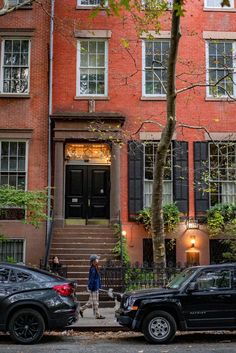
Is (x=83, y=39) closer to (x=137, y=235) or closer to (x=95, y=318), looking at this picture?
(x=137, y=235)

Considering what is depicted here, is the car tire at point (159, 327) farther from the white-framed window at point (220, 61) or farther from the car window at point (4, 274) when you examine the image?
the white-framed window at point (220, 61)

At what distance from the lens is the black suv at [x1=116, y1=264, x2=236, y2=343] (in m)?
10.5

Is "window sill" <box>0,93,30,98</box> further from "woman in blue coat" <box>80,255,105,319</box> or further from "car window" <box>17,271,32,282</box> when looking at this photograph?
"car window" <box>17,271,32,282</box>

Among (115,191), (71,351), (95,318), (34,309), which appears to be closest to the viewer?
(71,351)

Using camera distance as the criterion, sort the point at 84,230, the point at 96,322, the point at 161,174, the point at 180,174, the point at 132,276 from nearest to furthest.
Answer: the point at 96,322
the point at 161,174
the point at 132,276
the point at 84,230
the point at 180,174

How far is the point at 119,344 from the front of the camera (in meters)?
10.5

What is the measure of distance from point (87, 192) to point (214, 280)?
10.0m

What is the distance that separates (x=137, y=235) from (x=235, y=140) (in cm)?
510

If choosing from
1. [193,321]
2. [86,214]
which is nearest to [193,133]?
[86,214]

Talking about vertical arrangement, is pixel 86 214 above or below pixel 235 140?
below

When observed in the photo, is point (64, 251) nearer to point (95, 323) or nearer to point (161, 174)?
point (161, 174)

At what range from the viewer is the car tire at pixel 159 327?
34.5ft

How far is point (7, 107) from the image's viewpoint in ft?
66.1

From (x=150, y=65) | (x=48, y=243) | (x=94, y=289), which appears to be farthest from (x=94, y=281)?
(x=150, y=65)
